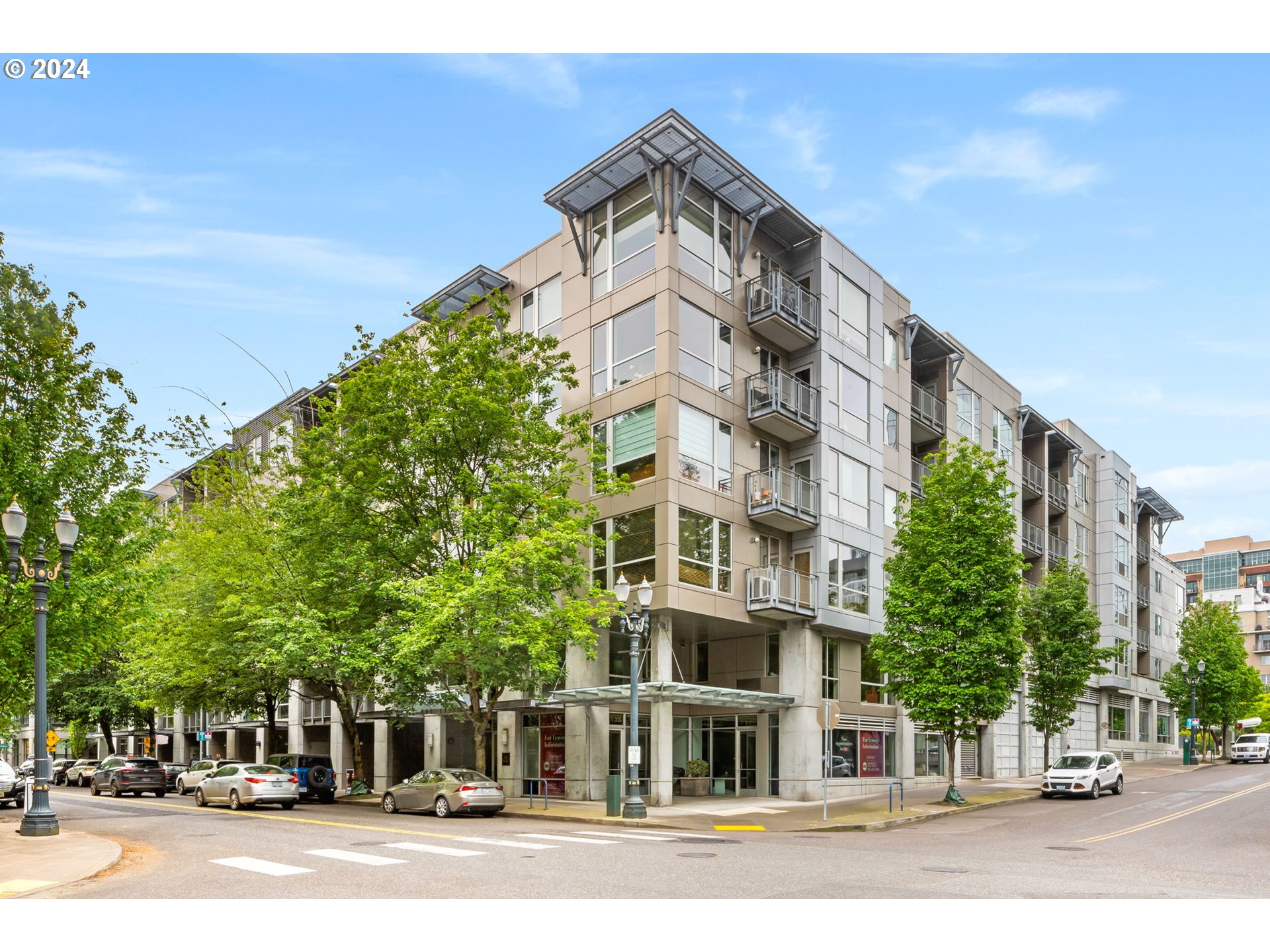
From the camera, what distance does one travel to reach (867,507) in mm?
37969

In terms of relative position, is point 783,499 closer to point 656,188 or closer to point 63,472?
point 656,188

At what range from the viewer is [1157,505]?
2783 inches

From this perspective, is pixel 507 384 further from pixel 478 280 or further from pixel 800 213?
pixel 800 213

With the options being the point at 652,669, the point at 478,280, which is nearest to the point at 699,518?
the point at 652,669

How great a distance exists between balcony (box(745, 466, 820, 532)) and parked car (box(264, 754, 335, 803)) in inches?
621

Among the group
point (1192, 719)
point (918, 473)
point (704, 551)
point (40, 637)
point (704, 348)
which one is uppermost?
point (704, 348)

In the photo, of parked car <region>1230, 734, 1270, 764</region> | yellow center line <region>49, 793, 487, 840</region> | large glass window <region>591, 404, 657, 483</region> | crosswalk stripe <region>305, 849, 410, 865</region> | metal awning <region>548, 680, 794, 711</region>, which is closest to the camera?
crosswalk stripe <region>305, 849, 410, 865</region>

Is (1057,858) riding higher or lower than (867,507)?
lower

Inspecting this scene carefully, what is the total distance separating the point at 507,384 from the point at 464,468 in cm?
264

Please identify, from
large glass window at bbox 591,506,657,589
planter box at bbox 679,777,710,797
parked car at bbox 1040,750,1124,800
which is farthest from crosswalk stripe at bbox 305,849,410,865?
parked car at bbox 1040,750,1124,800

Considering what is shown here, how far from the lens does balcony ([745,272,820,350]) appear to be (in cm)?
3388

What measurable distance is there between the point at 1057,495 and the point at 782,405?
2892 cm

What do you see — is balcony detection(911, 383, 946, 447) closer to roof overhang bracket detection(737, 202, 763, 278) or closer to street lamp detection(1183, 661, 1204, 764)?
roof overhang bracket detection(737, 202, 763, 278)

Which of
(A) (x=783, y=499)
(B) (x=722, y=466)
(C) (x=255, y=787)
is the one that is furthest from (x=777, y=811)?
(C) (x=255, y=787)
